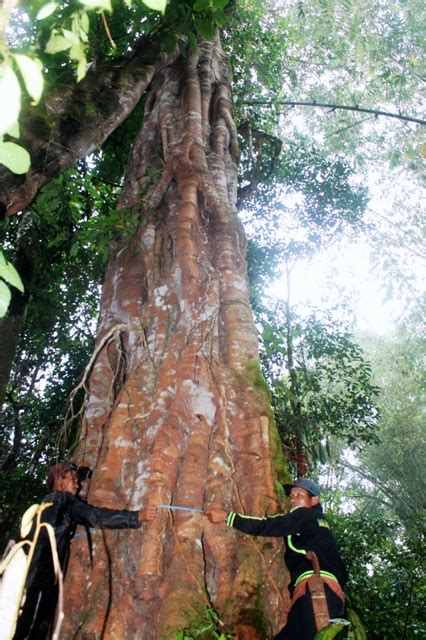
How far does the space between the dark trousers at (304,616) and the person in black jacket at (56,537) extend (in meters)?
0.91

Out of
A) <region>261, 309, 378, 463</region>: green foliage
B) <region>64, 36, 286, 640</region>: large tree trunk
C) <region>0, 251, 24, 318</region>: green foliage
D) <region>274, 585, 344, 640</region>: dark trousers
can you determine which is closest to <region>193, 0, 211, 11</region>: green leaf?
<region>0, 251, 24, 318</region>: green foliage

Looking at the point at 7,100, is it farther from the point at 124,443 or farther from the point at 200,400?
the point at 124,443

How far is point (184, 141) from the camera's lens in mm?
5172

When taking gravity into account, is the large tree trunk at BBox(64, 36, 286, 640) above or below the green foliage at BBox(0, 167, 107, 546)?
below

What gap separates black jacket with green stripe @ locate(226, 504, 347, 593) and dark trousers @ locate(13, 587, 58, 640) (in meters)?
1.08

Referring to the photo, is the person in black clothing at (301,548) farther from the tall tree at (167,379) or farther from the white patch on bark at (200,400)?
the white patch on bark at (200,400)

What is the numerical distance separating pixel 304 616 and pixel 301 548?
0.37m

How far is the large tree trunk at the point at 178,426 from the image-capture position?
8.59 ft

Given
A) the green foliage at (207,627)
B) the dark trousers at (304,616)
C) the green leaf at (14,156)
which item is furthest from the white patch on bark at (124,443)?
the green leaf at (14,156)

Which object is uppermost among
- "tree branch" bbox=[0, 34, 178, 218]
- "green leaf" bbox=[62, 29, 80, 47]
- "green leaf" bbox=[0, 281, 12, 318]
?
"tree branch" bbox=[0, 34, 178, 218]

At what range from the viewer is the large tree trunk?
2.62m

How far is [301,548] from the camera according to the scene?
2.86 m

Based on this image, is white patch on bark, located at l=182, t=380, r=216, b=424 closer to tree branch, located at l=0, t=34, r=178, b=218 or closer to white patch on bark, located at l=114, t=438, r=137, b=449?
white patch on bark, located at l=114, t=438, r=137, b=449

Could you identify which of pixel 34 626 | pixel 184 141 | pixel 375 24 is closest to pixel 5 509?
pixel 34 626
